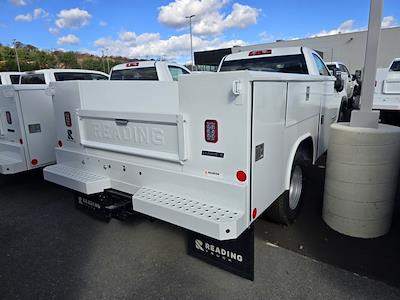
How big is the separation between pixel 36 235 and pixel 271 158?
9.82 ft

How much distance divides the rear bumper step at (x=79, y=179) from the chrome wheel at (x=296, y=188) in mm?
2136

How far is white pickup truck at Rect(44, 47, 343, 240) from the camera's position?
2.12m

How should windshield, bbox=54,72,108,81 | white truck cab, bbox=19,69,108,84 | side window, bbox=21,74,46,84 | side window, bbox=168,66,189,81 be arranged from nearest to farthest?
side window, bbox=168,66,189,81, white truck cab, bbox=19,69,108,84, windshield, bbox=54,72,108,81, side window, bbox=21,74,46,84

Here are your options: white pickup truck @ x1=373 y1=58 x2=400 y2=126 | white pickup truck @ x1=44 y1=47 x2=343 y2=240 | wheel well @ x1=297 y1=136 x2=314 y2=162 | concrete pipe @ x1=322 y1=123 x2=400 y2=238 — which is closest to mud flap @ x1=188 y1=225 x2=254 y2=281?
white pickup truck @ x1=44 y1=47 x2=343 y2=240

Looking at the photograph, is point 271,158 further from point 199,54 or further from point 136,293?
point 199,54

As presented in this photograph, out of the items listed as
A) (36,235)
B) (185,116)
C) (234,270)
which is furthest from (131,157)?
(36,235)

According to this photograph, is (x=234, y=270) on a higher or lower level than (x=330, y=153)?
lower

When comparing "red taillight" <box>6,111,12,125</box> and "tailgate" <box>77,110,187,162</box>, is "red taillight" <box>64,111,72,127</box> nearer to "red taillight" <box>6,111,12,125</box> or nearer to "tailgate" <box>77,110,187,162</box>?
"tailgate" <box>77,110,187,162</box>

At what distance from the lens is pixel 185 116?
2.33 meters

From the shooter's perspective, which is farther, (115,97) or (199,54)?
(199,54)

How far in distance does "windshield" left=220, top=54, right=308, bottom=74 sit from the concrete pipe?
4.60 ft

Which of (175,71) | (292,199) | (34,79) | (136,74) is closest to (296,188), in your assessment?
(292,199)

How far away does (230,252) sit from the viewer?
258 centimetres

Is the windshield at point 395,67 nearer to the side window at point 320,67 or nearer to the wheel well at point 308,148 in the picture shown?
the side window at point 320,67
